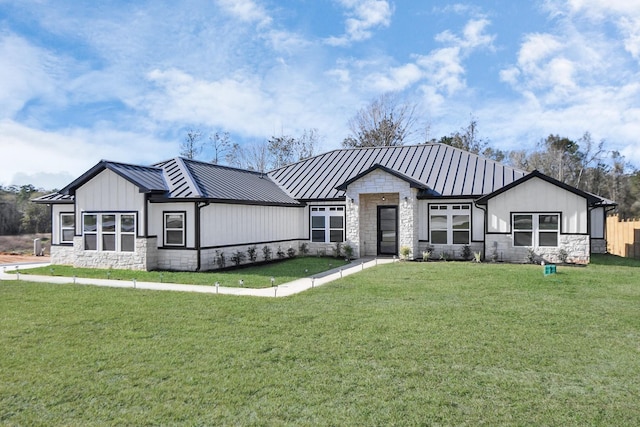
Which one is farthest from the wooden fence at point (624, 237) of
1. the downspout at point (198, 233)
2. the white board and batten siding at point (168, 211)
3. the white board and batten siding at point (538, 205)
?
the white board and batten siding at point (168, 211)

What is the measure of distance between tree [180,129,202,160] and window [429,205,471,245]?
28.9 metres

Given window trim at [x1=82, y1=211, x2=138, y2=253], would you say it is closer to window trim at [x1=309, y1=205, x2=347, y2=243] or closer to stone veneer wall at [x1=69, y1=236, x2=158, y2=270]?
stone veneer wall at [x1=69, y1=236, x2=158, y2=270]

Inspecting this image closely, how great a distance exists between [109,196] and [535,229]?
15.7m

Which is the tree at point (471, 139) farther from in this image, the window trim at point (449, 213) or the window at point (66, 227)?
the window at point (66, 227)

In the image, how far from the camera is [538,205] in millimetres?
16516

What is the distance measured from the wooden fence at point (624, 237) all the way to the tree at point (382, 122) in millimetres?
18368

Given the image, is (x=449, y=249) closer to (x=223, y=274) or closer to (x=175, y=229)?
(x=223, y=274)

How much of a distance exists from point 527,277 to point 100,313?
10.9m

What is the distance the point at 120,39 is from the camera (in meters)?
15.3

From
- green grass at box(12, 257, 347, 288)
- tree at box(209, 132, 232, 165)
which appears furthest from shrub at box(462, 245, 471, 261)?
tree at box(209, 132, 232, 165)

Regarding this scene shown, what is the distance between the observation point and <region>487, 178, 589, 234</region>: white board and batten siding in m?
16.1

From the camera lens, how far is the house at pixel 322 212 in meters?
15.2

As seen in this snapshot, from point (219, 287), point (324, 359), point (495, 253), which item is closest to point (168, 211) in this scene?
point (219, 287)

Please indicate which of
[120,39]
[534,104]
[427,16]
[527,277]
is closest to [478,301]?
[527,277]
